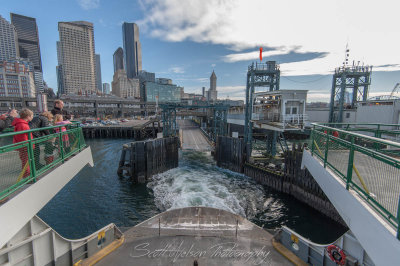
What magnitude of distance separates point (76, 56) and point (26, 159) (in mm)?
223253

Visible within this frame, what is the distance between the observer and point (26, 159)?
4.42 metres

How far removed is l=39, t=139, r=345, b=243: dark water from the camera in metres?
13.6

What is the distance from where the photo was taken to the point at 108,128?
54000mm

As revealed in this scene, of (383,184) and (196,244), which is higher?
(383,184)

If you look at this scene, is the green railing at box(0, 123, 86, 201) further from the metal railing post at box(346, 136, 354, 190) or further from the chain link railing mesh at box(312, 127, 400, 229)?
the metal railing post at box(346, 136, 354, 190)

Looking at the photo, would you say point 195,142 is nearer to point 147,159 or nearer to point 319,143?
point 147,159

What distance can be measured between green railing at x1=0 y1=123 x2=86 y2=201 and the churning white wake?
37.4 feet

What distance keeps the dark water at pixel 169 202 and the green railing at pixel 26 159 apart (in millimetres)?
9945

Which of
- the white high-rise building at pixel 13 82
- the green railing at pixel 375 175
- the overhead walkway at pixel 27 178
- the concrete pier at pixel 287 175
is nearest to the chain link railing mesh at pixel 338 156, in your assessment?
the green railing at pixel 375 175

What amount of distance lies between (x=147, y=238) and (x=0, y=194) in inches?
220

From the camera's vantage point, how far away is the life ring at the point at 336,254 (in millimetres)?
5641

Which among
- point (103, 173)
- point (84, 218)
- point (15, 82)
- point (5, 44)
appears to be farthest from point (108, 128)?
point (5, 44)

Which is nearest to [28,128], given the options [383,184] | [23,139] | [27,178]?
[23,139]

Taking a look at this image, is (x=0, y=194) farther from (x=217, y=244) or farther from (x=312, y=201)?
(x=312, y=201)
